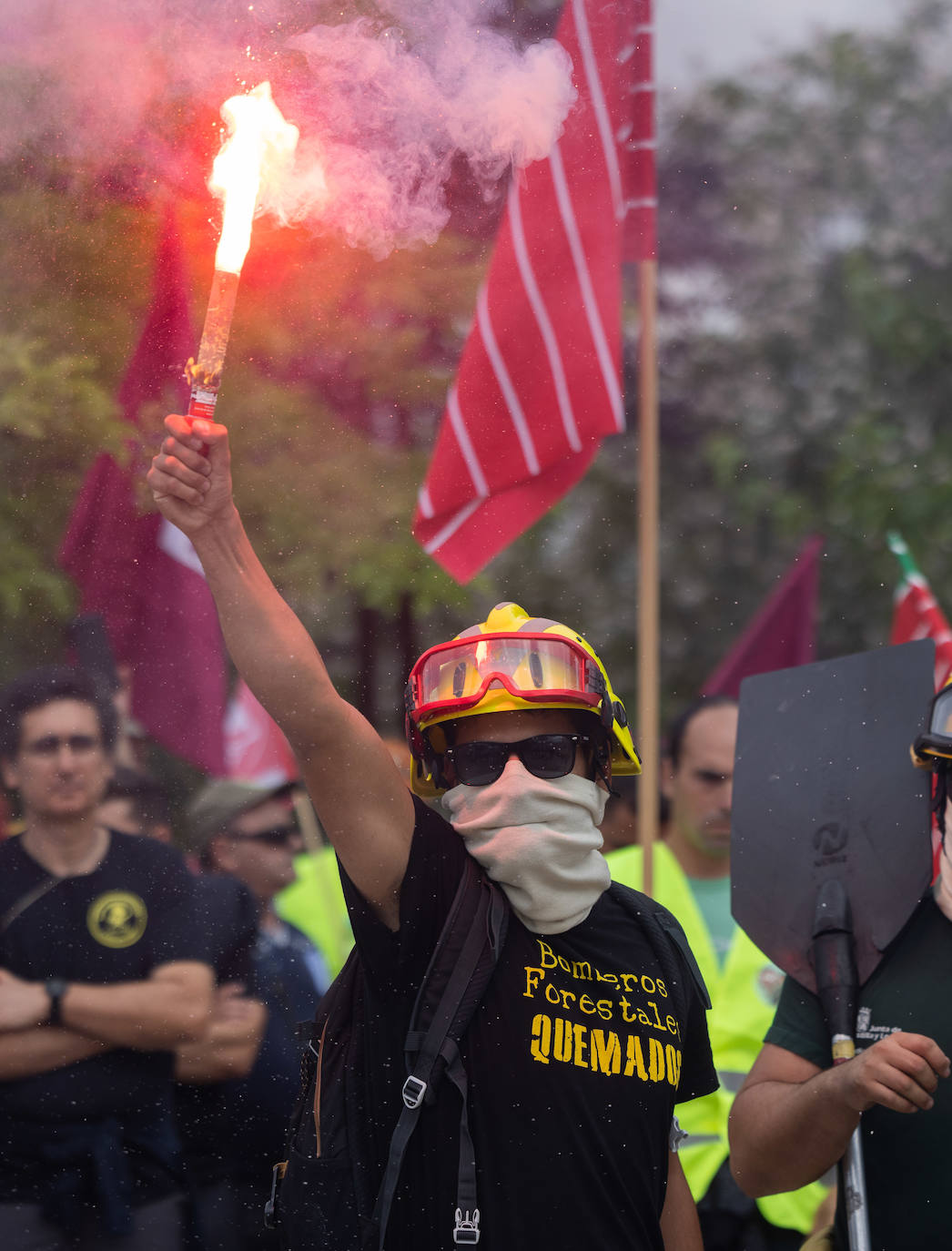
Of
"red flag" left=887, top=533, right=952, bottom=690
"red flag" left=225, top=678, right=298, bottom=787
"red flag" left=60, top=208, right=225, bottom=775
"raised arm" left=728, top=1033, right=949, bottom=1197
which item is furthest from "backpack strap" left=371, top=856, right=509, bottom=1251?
"red flag" left=225, top=678, right=298, bottom=787

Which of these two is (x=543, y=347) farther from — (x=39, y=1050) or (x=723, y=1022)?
(x=39, y=1050)

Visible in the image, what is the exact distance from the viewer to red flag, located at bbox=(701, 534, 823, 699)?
20.2 feet

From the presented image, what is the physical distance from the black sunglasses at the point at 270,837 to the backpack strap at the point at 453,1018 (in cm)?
235

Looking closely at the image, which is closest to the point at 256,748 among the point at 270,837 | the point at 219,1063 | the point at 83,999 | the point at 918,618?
the point at 270,837

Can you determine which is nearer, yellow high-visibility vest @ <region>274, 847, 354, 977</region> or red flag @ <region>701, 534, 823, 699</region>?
yellow high-visibility vest @ <region>274, 847, 354, 977</region>

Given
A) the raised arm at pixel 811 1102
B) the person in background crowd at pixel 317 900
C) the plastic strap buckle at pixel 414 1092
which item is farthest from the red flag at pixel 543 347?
the plastic strap buckle at pixel 414 1092

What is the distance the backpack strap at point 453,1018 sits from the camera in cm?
211

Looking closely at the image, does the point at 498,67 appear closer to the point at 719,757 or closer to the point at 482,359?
the point at 482,359

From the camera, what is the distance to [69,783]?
11.7 feet

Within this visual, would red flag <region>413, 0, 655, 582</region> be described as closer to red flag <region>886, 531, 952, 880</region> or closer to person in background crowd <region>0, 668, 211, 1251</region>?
person in background crowd <region>0, 668, 211, 1251</region>

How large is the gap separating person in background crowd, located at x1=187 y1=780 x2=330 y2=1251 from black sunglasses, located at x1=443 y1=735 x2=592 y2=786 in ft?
4.08

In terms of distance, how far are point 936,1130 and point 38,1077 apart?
191 cm

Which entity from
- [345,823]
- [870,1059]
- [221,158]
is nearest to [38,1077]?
[345,823]

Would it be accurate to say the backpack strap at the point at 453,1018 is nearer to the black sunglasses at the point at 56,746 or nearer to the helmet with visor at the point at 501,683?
the helmet with visor at the point at 501,683
